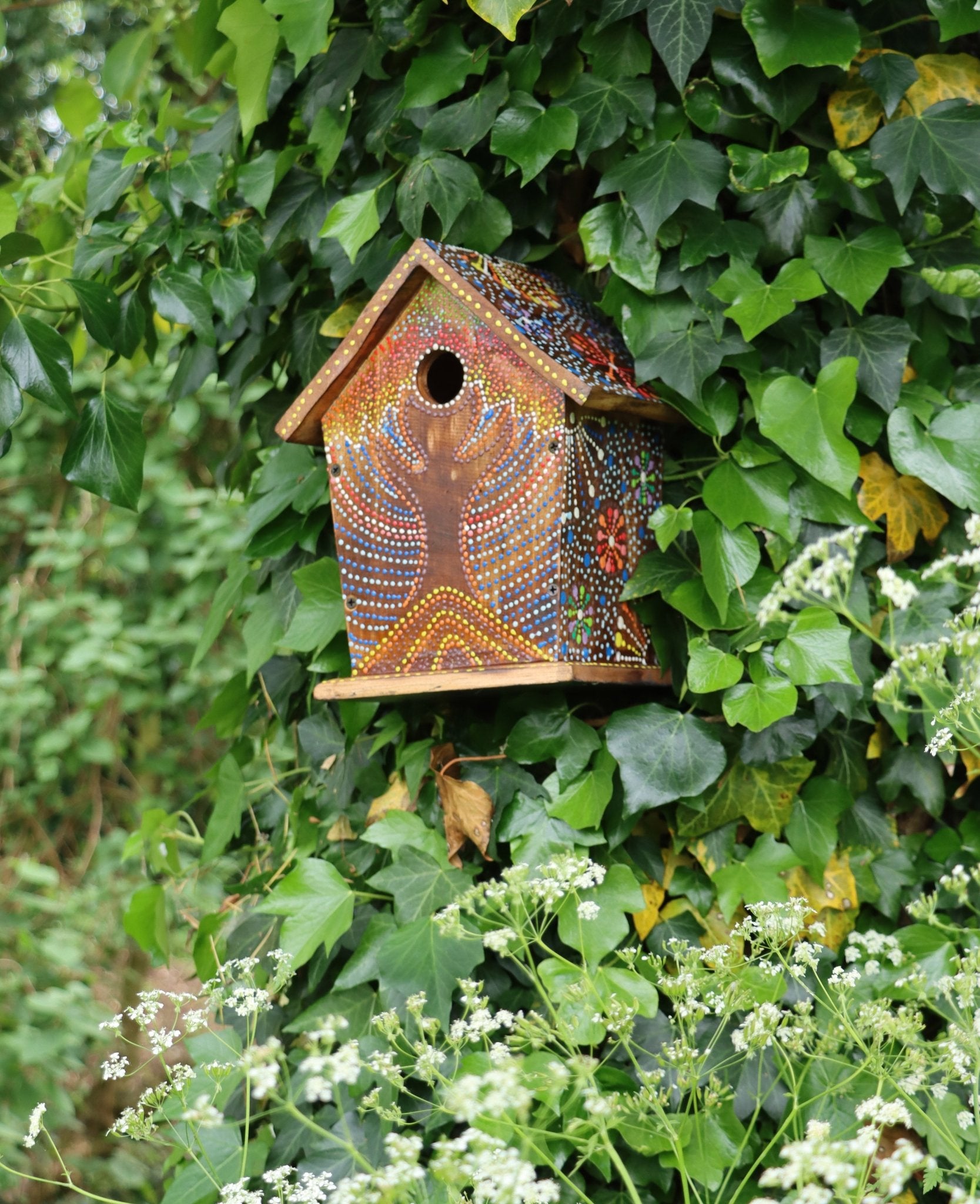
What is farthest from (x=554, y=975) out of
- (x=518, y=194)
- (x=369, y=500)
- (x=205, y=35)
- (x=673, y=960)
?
(x=205, y=35)

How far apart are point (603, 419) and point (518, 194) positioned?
0.35m

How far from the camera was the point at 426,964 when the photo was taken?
1.21 meters

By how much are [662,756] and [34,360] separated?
80 centimetres

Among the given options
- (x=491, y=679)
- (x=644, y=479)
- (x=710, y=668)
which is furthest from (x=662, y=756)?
(x=644, y=479)

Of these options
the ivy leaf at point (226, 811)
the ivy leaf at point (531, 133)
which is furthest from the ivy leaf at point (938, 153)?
the ivy leaf at point (226, 811)

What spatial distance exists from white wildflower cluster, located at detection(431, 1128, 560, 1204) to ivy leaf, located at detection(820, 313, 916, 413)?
2.83 ft

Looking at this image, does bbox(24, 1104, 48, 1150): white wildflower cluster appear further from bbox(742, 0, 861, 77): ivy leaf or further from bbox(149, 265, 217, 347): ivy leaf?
bbox(742, 0, 861, 77): ivy leaf

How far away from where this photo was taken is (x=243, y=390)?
1.66 m

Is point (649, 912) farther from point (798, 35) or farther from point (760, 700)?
point (798, 35)

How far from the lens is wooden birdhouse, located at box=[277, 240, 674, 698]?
1.17 m

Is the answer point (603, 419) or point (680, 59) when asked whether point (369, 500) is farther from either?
point (680, 59)

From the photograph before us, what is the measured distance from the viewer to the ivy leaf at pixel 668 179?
4.05 feet

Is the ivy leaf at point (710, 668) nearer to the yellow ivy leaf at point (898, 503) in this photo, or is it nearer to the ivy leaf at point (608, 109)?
the yellow ivy leaf at point (898, 503)

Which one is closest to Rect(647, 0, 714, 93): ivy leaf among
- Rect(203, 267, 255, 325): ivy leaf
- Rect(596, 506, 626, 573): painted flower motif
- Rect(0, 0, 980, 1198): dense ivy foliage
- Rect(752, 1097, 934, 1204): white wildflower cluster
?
Rect(0, 0, 980, 1198): dense ivy foliage
